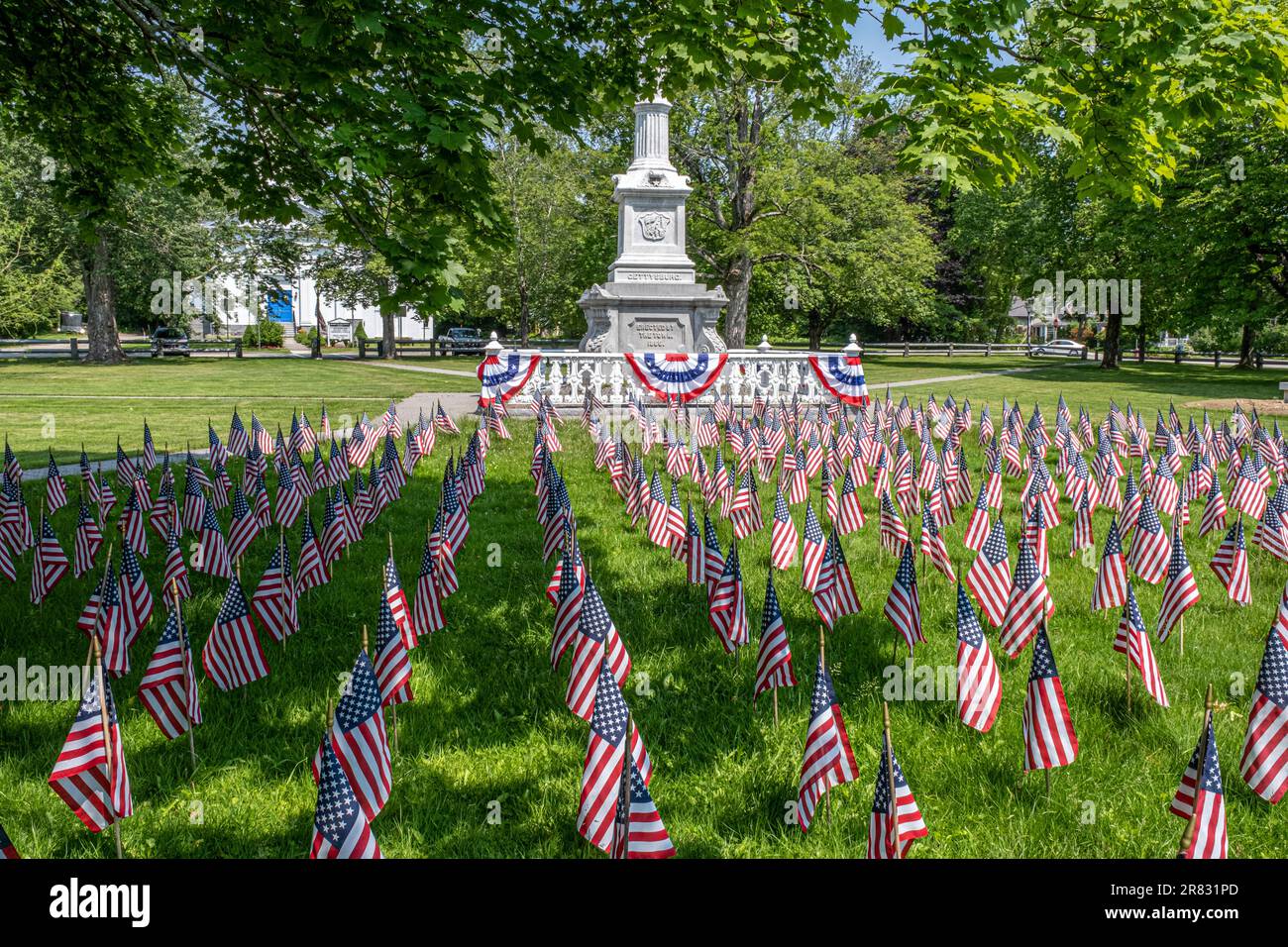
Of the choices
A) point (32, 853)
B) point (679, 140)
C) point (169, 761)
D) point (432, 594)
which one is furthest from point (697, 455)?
point (679, 140)

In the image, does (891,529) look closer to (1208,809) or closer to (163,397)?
(1208,809)

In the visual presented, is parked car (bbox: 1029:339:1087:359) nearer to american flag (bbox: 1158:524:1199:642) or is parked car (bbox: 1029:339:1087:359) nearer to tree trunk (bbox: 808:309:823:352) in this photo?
tree trunk (bbox: 808:309:823:352)

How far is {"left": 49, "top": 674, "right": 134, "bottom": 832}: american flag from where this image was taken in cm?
333

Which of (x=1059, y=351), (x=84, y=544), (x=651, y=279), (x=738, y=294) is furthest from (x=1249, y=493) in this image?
(x=1059, y=351)

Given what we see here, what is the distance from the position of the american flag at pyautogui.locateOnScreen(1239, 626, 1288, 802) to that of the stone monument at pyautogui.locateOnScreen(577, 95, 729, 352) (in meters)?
17.5

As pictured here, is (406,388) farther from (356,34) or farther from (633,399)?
(356,34)

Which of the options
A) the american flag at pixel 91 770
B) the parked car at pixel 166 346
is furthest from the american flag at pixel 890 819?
the parked car at pixel 166 346

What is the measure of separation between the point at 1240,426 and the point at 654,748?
12.4 metres

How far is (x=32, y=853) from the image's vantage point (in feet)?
11.5

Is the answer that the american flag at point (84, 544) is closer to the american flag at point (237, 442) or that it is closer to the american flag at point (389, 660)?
the american flag at point (389, 660)

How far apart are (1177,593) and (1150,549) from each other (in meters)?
1.35

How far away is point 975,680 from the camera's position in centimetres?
442

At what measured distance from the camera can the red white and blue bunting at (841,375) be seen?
1881 cm

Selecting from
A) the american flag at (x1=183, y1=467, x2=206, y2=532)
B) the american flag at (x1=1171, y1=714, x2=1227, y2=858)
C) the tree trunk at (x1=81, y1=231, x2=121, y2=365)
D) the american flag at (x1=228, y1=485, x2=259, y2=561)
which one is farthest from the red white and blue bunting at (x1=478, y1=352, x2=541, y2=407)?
the tree trunk at (x1=81, y1=231, x2=121, y2=365)
